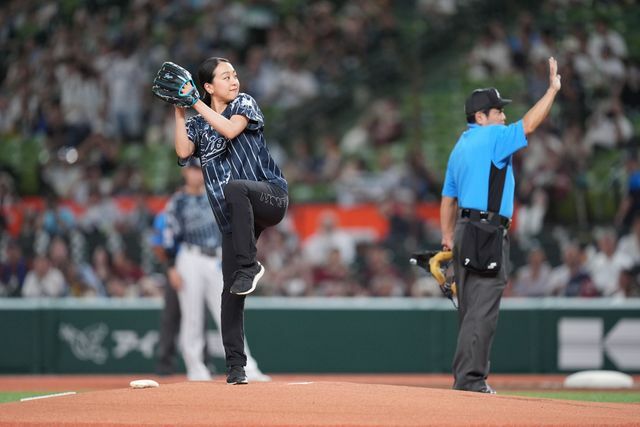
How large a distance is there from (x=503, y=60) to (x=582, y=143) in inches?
83.1

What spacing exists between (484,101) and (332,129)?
1031cm

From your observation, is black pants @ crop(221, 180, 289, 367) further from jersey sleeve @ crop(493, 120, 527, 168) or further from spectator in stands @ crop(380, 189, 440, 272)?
spectator in stands @ crop(380, 189, 440, 272)

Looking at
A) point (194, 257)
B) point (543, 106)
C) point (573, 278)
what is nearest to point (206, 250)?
point (194, 257)

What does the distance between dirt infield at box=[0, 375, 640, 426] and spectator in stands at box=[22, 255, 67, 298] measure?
7.64 meters

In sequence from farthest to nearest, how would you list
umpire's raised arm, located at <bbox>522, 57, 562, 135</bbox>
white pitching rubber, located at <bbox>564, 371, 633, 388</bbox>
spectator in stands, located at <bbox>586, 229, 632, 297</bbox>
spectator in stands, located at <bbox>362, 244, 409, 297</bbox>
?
spectator in stands, located at <bbox>362, 244, 409, 297</bbox>
spectator in stands, located at <bbox>586, 229, 632, 297</bbox>
white pitching rubber, located at <bbox>564, 371, 633, 388</bbox>
umpire's raised arm, located at <bbox>522, 57, 562, 135</bbox>

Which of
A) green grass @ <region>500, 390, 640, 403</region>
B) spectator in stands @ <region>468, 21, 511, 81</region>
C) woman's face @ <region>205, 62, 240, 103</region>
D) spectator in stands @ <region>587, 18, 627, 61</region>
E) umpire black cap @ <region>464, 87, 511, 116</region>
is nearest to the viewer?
woman's face @ <region>205, 62, 240, 103</region>

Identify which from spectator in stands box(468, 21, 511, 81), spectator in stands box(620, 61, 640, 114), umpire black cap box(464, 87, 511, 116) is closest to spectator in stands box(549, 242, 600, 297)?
spectator in stands box(620, 61, 640, 114)

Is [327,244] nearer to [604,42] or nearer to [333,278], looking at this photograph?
[333,278]

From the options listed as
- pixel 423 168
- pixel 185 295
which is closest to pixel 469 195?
pixel 185 295

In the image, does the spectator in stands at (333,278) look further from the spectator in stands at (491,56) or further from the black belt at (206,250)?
the spectator in stands at (491,56)

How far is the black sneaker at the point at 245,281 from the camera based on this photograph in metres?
6.57

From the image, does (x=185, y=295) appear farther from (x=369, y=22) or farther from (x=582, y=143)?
(x=369, y=22)

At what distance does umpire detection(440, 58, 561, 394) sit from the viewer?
7.57 meters

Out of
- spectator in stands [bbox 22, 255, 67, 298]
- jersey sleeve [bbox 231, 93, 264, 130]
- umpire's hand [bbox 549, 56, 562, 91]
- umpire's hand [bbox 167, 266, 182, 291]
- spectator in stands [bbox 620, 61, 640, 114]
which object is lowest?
spectator in stands [bbox 22, 255, 67, 298]
